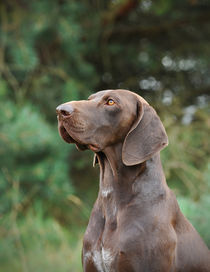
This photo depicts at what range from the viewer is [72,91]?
4227 millimetres

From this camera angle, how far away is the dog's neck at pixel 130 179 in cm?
158

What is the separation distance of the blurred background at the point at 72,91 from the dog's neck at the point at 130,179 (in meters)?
1.36

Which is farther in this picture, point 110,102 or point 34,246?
point 34,246

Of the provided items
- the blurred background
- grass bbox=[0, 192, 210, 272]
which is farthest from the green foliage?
grass bbox=[0, 192, 210, 272]

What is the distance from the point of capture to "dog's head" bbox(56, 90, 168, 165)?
152 centimetres

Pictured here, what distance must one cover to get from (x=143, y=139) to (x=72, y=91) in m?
2.73

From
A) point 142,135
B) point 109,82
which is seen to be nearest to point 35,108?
point 109,82

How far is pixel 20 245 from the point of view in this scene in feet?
11.5

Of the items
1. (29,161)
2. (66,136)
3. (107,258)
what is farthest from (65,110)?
(29,161)

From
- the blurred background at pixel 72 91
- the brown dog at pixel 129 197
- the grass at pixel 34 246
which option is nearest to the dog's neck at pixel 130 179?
the brown dog at pixel 129 197

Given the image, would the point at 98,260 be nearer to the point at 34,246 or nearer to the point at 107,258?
the point at 107,258

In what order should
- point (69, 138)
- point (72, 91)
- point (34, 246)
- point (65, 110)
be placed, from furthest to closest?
point (72, 91)
point (34, 246)
point (69, 138)
point (65, 110)

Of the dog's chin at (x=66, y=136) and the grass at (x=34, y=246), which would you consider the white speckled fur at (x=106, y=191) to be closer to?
the dog's chin at (x=66, y=136)

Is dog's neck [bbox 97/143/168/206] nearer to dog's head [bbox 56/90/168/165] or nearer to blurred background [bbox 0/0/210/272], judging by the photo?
dog's head [bbox 56/90/168/165]
